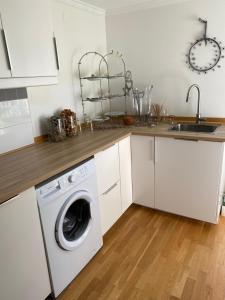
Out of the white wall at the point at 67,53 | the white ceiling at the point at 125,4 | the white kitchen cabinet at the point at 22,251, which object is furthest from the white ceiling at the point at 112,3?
the white kitchen cabinet at the point at 22,251

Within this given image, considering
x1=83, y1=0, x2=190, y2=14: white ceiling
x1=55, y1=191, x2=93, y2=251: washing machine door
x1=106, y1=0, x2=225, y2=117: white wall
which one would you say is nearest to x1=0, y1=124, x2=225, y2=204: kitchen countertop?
x1=55, y1=191, x2=93, y2=251: washing machine door

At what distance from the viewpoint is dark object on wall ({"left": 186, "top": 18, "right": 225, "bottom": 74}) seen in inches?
86.0

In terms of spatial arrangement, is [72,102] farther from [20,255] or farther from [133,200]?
[20,255]

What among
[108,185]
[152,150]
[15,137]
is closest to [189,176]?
[152,150]

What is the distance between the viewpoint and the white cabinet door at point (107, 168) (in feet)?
6.01

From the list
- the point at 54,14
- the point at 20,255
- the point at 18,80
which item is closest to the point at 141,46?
the point at 54,14

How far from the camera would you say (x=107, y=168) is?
1.93 metres

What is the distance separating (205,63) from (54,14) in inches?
58.7

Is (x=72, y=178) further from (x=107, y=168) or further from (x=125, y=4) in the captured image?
(x=125, y=4)

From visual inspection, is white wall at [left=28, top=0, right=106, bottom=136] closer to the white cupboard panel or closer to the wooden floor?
the white cupboard panel

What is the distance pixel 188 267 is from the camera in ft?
5.66

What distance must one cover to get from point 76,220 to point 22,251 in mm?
558

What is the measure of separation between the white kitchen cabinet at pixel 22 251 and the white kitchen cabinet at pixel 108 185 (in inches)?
25.8

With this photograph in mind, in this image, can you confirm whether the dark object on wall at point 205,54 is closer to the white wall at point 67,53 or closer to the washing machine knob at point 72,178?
the white wall at point 67,53
